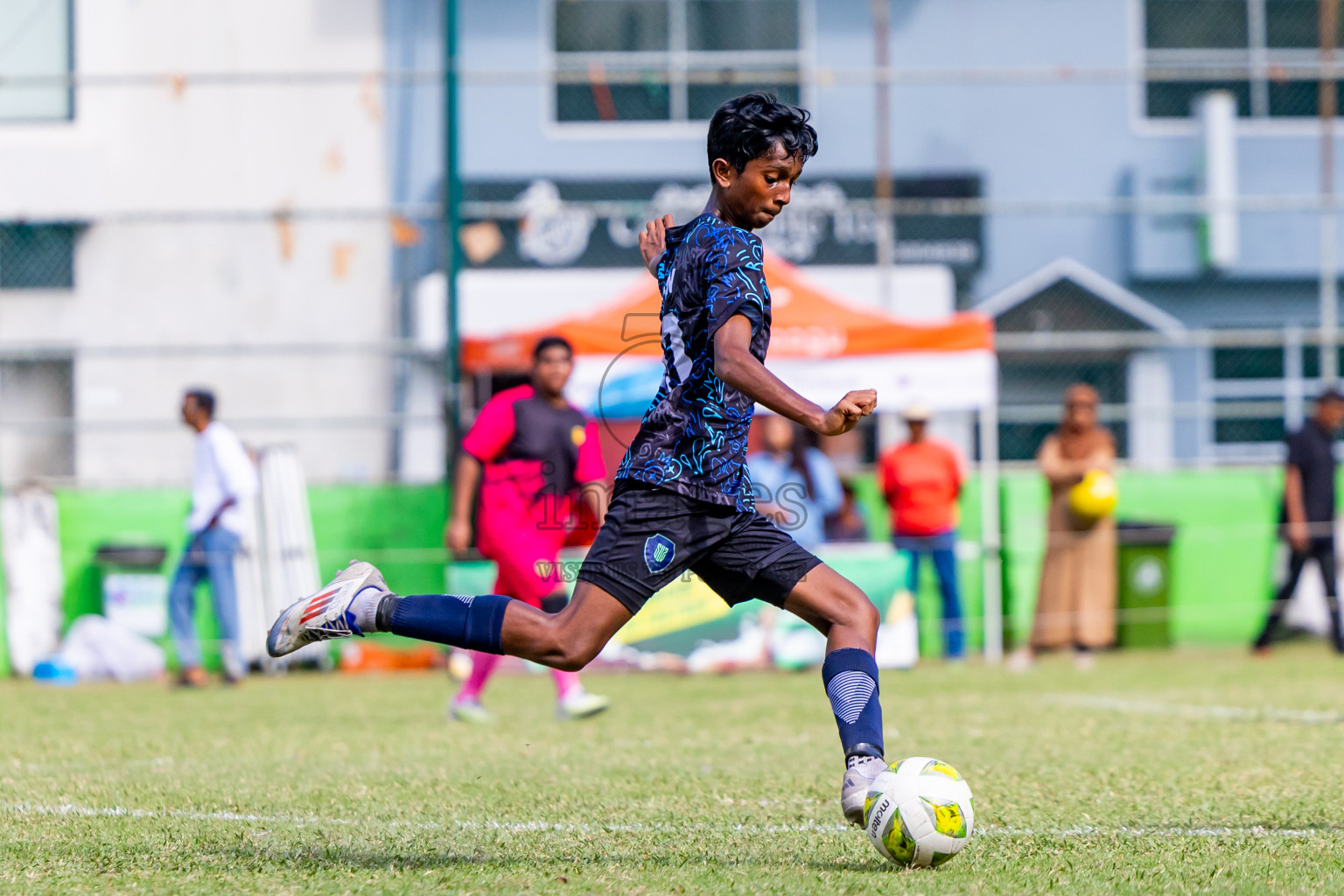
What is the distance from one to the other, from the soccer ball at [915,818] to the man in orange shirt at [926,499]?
27.5ft

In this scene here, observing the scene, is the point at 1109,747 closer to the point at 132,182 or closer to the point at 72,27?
the point at 132,182

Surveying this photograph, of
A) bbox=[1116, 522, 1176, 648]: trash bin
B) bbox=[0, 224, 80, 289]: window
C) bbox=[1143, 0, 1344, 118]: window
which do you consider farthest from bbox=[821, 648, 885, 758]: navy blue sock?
bbox=[1143, 0, 1344, 118]: window

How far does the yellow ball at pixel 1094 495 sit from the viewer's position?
40.8 feet

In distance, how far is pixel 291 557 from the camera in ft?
42.3

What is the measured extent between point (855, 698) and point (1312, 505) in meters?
9.95

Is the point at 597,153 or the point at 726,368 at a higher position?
the point at 597,153

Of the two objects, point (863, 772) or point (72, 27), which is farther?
point (72, 27)

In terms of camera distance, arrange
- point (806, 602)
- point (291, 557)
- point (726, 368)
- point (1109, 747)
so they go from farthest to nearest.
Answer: point (291, 557)
point (1109, 747)
point (806, 602)
point (726, 368)

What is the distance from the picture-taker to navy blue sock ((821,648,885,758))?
13.3 ft

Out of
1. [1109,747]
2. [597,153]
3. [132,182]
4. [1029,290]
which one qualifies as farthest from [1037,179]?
[1109,747]

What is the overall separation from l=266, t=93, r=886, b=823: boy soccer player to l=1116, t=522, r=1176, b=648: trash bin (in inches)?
381

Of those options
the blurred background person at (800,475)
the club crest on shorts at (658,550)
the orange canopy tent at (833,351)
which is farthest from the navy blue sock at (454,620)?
the orange canopy tent at (833,351)

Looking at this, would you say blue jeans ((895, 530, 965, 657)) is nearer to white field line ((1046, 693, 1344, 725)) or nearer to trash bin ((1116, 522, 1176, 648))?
trash bin ((1116, 522, 1176, 648))

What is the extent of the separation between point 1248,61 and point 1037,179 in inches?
87.8
